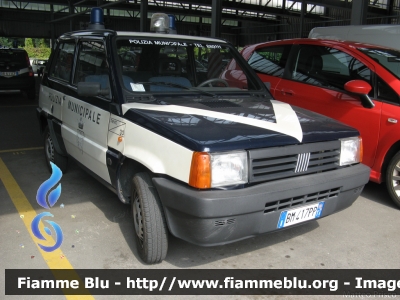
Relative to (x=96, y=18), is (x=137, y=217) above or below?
below

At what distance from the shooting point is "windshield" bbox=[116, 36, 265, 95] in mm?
3715

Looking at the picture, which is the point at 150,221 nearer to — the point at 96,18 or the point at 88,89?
the point at 88,89

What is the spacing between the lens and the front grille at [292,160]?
8.98ft

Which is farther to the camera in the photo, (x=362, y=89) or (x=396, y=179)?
(x=362, y=89)

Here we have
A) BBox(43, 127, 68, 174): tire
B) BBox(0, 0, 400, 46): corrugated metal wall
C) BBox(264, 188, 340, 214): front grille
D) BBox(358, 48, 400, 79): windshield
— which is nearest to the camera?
BBox(264, 188, 340, 214): front grille

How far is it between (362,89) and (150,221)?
280cm

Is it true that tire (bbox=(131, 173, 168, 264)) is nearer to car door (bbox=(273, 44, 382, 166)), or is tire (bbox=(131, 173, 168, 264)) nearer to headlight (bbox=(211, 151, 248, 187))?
headlight (bbox=(211, 151, 248, 187))

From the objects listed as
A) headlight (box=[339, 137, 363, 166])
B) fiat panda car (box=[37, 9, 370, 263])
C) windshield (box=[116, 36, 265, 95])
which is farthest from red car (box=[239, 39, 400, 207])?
headlight (box=[339, 137, 363, 166])

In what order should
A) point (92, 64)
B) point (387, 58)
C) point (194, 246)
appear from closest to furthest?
1. point (194, 246)
2. point (92, 64)
3. point (387, 58)

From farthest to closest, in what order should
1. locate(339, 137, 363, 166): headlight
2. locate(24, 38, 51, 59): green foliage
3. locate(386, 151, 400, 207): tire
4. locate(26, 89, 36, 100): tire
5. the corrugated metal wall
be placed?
locate(24, 38, 51, 59): green foliage → the corrugated metal wall → locate(26, 89, 36, 100): tire → locate(386, 151, 400, 207): tire → locate(339, 137, 363, 166): headlight

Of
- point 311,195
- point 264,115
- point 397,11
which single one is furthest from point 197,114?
point 397,11

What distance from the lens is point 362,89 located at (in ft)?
14.4

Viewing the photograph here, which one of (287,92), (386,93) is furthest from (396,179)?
(287,92)

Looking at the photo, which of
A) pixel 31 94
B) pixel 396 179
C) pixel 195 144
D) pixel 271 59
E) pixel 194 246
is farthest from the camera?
pixel 31 94
